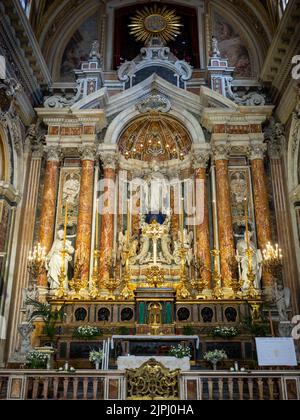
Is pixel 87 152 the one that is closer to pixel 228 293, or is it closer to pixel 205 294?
pixel 205 294

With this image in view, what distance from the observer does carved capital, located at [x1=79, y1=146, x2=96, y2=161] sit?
50.3 ft

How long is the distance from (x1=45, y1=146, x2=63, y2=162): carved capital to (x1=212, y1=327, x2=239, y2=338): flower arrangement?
306 inches

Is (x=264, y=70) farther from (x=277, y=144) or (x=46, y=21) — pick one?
(x=46, y=21)

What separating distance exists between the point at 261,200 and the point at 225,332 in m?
4.74

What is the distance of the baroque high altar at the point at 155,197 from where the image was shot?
1301 centimetres

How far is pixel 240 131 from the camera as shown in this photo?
1558 cm

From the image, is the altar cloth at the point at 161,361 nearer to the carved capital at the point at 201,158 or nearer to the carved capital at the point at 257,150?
the carved capital at the point at 201,158

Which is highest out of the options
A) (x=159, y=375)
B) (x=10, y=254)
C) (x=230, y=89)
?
(x=230, y=89)

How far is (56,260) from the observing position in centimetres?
1377

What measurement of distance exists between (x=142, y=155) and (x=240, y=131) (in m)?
3.72

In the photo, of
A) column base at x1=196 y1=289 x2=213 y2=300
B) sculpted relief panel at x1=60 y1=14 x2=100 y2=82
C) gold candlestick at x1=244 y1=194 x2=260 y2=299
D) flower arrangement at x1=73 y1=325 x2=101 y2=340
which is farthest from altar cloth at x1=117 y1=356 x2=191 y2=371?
sculpted relief panel at x1=60 y1=14 x2=100 y2=82

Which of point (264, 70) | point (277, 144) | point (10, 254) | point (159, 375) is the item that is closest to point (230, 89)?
point (264, 70)

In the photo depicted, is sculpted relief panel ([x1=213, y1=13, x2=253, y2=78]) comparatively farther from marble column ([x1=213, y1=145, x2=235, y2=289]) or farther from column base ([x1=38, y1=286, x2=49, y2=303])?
column base ([x1=38, y1=286, x2=49, y2=303])

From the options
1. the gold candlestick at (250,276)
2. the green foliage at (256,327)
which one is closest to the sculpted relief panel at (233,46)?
the gold candlestick at (250,276)
